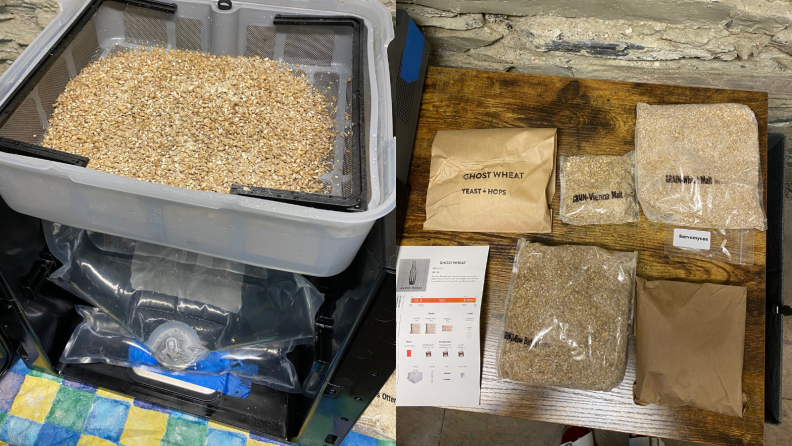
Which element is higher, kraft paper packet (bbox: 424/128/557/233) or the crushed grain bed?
the crushed grain bed

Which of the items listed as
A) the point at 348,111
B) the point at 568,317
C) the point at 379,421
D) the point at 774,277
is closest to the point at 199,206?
the point at 348,111

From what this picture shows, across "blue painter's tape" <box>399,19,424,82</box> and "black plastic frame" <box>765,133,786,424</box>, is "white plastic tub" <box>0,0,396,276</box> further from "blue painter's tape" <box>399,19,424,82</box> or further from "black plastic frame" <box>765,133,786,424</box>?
→ "black plastic frame" <box>765,133,786,424</box>

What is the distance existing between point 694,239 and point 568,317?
0.29 metres

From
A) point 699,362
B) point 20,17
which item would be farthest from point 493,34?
point 20,17

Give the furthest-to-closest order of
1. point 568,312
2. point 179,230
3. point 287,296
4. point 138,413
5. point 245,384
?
1. point 138,413
2. point 245,384
3. point 568,312
4. point 287,296
5. point 179,230

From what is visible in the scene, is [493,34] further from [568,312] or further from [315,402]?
[315,402]

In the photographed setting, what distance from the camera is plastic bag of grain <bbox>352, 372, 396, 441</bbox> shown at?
1280mm

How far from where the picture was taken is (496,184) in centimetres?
104

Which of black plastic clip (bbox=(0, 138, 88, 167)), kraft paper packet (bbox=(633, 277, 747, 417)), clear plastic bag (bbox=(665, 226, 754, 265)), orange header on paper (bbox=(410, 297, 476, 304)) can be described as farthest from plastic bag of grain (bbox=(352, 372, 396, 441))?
black plastic clip (bbox=(0, 138, 88, 167))

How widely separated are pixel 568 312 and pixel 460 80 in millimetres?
512

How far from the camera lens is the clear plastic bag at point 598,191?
40.8 inches

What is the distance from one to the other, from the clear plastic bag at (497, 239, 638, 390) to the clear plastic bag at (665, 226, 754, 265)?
11 centimetres

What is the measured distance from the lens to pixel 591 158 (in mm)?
1062

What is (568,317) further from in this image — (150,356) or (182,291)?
(150,356)
